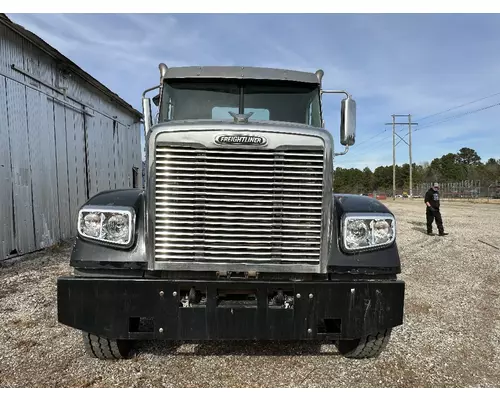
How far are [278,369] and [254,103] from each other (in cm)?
265

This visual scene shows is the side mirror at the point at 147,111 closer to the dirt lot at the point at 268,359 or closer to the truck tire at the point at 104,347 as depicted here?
the truck tire at the point at 104,347

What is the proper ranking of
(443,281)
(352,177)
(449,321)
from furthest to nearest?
(352,177) < (443,281) < (449,321)

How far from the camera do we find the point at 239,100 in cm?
408

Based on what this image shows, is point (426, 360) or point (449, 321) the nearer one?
point (426, 360)

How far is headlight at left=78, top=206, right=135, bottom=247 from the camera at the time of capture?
2.93m

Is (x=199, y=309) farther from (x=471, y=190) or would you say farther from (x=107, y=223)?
(x=471, y=190)

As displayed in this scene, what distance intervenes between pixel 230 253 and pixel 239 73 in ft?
7.35

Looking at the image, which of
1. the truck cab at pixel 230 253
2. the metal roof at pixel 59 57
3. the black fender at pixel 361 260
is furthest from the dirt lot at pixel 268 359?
the metal roof at pixel 59 57

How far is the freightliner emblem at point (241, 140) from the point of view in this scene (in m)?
2.75

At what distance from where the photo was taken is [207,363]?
10.8ft

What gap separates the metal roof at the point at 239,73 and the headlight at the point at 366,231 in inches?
76.6

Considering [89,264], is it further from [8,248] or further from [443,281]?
[8,248]

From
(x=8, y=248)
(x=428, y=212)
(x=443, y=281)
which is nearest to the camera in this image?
(x=443, y=281)
